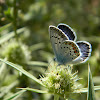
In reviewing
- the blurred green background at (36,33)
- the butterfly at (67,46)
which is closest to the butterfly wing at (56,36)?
the butterfly at (67,46)

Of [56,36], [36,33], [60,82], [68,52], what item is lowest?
[60,82]

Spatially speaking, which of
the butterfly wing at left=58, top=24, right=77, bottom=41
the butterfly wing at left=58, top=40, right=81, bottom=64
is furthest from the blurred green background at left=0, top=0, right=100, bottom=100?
the butterfly wing at left=58, top=24, right=77, bottom=41

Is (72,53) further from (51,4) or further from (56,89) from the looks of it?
(51,4)

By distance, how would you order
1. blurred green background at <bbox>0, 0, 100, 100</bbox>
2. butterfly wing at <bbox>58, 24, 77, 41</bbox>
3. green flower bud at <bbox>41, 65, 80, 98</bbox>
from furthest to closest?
blurred green background at <bbox>0, 0, 100, 100</bbox>
butterfly wing at <bbox>58, 24, 77, 41</bbox>
green flower bud at <bbox>41, 65, 80, 98</bbox>

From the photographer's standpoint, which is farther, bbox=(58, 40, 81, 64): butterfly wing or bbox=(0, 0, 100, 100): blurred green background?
bbox=(0, 0, 100, 100): blurred green background

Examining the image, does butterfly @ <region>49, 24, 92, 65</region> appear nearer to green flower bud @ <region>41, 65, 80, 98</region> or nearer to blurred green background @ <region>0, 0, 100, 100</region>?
green flower bud @ <region>41, 65, 80, 98</region>

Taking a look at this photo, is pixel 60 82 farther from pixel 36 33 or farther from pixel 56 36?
pixel 36 33

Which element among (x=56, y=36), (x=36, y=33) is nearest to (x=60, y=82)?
(x=56, y=36)
